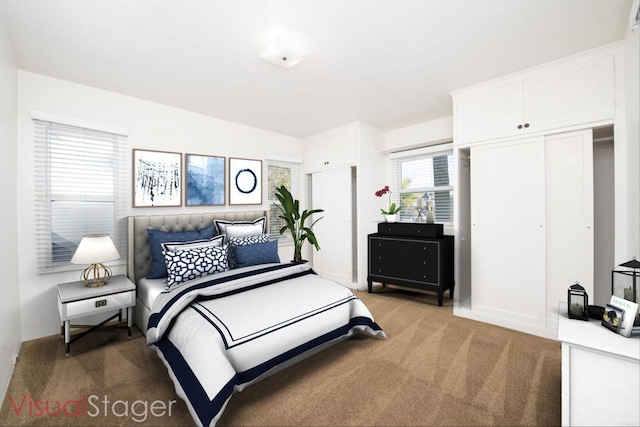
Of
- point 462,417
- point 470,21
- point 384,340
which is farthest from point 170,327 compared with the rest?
point 470,21

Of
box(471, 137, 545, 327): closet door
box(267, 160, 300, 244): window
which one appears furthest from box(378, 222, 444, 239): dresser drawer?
box(267, 160, 300, 244): window

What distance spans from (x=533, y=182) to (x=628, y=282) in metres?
1.46

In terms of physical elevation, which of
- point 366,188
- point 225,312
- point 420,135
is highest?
point 420,135

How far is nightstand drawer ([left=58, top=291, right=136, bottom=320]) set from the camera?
7.32ft

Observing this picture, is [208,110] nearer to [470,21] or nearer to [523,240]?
[470,21]

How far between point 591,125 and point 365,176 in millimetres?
2476

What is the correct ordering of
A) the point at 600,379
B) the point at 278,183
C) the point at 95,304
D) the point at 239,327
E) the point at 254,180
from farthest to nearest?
the point at 278,183, the point at 254,180, the point at 95,304, the point at 239,327, the point at 600,379

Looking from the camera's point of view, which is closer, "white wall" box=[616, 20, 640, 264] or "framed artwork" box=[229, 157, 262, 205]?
"white wall" box=[616, 20, 640, 264]

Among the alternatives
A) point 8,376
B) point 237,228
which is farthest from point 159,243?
point 8,376

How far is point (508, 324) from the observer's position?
279 centimetres

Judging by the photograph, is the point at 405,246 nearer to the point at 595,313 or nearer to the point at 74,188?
the point at 595,313

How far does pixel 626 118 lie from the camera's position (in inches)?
87.2

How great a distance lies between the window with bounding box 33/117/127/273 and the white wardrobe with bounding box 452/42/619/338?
384 centimetres

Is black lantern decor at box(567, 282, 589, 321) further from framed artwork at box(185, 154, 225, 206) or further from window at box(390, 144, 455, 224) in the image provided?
framed artwork at box(185, 154, 225, 206)
